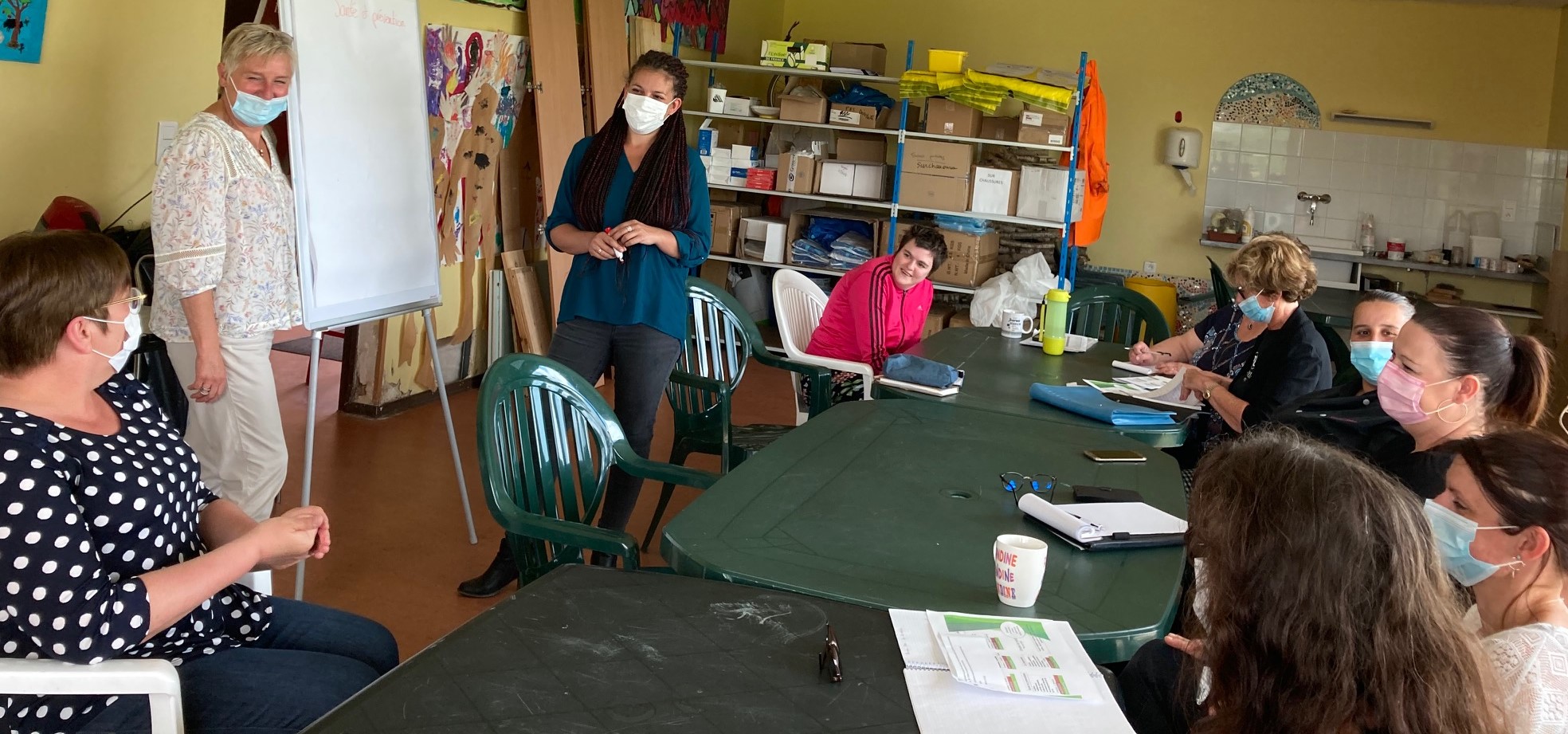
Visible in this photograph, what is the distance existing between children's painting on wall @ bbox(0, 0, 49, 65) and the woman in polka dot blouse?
1.75 metres

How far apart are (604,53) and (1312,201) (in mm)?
4542

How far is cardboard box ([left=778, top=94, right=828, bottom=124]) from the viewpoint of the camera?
7.01m

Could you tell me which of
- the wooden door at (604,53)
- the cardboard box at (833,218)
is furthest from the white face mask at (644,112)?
the cardboard box at (833,218)

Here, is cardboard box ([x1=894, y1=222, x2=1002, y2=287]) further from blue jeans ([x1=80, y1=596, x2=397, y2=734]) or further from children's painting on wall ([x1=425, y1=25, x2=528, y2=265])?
blue jeans ([x1=80, y1=596, x2=397, y2=734])

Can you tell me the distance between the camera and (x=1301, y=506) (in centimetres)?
124

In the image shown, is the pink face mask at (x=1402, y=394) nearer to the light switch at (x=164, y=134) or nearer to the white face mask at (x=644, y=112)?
the white face mask at (x=644, y=112)

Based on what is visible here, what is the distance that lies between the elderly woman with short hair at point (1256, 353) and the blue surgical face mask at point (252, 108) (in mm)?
2511

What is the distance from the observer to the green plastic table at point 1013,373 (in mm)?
3137

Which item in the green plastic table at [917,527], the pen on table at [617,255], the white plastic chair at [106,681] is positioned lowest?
the white plastic chair at [106,681]

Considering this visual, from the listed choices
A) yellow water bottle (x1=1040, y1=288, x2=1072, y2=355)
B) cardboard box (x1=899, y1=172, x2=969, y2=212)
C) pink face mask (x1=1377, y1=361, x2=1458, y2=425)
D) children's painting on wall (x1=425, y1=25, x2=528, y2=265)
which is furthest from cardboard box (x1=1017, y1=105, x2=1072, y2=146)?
pink face mask (x1=1377, y1=361, x2=1458, y2=425)

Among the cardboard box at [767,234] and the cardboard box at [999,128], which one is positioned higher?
the cardboard box at [999,128]

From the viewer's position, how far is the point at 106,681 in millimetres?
1589

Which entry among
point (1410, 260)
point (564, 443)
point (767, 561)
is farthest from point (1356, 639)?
point (1410, 260)

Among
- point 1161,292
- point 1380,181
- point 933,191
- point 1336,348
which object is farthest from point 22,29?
point 1380,181
